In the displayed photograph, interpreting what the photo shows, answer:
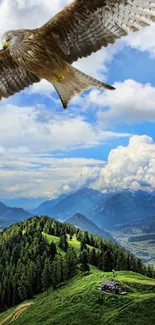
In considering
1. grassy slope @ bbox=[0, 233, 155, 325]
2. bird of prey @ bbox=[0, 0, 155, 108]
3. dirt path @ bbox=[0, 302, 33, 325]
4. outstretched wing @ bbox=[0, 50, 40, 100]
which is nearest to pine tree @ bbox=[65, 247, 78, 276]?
Result: grassy slope @ bbox=[0, 233, 155, 325]

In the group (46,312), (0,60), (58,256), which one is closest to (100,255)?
(58,256)

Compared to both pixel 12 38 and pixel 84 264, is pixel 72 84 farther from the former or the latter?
pixel 84 264

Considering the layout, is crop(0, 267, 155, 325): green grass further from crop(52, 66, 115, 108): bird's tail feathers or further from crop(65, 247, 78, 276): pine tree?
crop(52, 66, 115, 108): bird's tail feathers

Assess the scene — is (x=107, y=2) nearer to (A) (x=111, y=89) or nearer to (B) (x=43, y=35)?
(B) (x=43, y=35)

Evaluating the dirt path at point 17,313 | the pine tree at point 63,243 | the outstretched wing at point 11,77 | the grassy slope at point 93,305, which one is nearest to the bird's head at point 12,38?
the outstretched wing at point 11,77

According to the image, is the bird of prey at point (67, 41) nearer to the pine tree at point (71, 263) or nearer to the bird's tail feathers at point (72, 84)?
the bird's tail feathers at point (72, 84)
